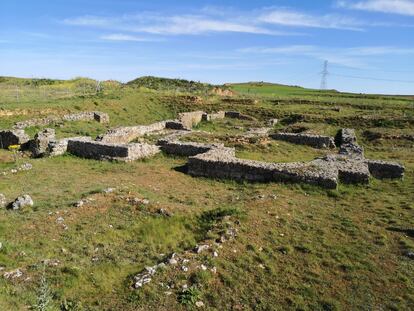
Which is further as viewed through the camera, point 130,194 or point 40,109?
point 40,109

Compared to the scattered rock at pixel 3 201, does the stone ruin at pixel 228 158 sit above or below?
above

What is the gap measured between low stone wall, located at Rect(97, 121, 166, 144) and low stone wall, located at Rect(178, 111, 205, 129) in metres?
3.76

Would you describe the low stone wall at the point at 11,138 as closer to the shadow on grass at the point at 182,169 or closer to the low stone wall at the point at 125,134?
the low stone wall at the point at 125,134

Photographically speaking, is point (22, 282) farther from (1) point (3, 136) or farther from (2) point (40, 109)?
(2) point (40, 109)

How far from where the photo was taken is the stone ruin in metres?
16.1

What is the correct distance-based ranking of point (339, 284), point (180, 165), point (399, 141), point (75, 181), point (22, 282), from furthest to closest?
point (399, 141) → point (180, 165) → point (75, 181) → point (339, 284) → point (22, 282)

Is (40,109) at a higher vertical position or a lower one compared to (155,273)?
Result: higher

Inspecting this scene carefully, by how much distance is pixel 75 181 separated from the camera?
15656 millimetres

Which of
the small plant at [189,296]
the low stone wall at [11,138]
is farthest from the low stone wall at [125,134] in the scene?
the small plant at [189,296]

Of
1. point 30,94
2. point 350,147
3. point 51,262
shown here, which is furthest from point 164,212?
point 30,94

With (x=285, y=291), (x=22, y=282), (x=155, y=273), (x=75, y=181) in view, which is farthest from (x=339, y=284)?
(x=75, y=181)

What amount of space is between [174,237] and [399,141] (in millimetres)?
22541

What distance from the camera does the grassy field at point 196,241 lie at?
25.9 feet

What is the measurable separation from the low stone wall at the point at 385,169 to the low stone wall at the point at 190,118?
55.9 feet
